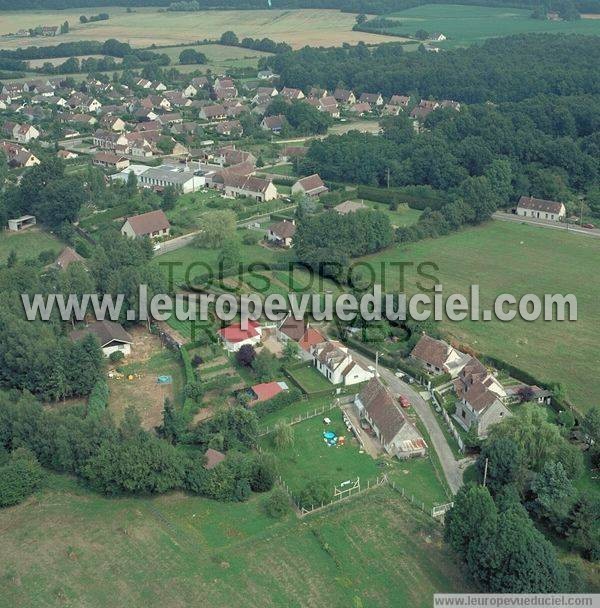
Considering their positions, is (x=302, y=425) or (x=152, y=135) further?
(x=152, y=135)

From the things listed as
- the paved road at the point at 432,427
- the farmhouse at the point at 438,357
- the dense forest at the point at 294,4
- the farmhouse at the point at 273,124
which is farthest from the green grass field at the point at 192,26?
the paved road at the point at 432,427

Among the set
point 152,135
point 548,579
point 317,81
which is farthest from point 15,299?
point 317,81

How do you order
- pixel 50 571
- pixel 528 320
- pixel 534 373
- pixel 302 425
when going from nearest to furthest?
pixel 50 571
pixel 302 425
pixel 534 373
pixel 528 320

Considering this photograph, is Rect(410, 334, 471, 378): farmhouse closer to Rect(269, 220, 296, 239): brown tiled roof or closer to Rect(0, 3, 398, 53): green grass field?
Rect(269, 220, 296, 239): brown tiled roof

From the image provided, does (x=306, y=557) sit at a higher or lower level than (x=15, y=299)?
lower

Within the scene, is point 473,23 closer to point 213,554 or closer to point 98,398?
point 98,398

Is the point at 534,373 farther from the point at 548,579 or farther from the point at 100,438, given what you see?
the point at 100,438
